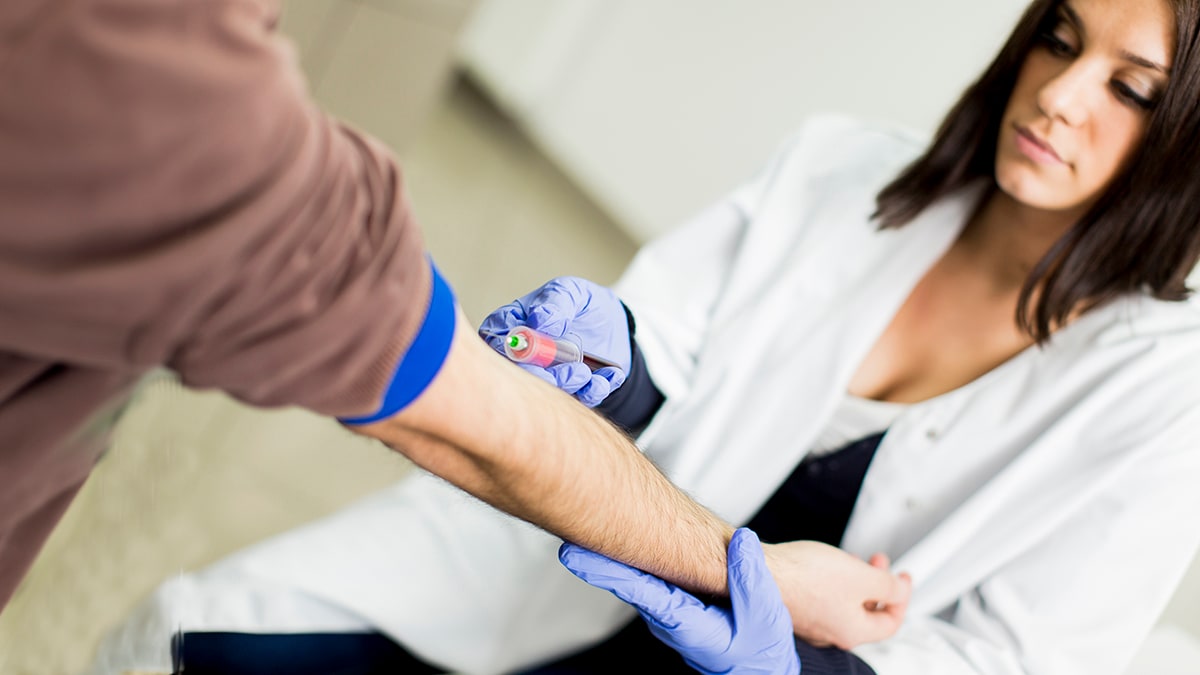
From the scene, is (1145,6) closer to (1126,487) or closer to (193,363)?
(1126,487)

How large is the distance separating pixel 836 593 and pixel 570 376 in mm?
337

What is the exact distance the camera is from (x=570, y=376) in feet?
2.18

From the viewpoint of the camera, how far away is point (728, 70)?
1.88 metres

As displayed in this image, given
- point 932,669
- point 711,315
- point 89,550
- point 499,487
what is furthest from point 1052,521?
point 89,550

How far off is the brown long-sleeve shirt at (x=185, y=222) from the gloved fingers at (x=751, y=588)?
364 millimetres

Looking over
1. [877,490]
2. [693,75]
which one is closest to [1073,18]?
[877,490]

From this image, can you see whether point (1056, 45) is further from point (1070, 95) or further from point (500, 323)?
point (500, 323)

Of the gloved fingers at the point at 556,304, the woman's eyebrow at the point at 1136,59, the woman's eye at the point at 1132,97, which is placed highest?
the woman's eyebrow at the point at 1136,59

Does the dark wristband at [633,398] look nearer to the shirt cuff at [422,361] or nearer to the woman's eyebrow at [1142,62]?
the shirt cuff at [422,361]

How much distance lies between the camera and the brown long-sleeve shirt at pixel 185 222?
322mm

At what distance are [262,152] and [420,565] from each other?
655mm

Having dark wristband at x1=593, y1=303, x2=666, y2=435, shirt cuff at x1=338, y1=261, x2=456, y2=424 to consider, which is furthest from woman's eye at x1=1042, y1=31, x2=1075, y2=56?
shirt cuff at x1=338, y1=261, x2=456, y2=424

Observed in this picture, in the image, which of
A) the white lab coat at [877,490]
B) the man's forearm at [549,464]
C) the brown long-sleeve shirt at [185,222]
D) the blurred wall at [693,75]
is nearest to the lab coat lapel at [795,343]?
the white lab coat at [877,490]

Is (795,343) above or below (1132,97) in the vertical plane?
below
